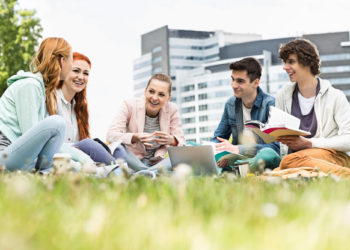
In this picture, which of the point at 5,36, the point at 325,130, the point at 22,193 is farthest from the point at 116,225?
the point at 5,36

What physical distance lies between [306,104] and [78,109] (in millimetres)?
2700

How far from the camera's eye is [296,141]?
17.3ft

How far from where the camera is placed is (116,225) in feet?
4.49

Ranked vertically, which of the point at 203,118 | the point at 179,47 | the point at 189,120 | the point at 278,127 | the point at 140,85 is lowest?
the point at 278,127

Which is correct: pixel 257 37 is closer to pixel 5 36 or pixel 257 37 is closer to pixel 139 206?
pixel 5 36

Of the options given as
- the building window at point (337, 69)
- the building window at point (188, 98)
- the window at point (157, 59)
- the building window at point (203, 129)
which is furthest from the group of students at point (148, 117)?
the window at point (157, 59)

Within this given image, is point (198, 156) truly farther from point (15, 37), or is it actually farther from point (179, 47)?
point (179, 47)

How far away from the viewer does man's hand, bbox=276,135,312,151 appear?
5.26 metres

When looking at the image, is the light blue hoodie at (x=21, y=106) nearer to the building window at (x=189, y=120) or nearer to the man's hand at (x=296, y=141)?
the man's hand at (x=296, y=141)

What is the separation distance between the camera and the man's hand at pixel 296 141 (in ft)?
17.3

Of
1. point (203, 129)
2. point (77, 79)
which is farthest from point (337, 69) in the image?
point (77, 79)

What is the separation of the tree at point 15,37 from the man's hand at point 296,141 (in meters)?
19.8

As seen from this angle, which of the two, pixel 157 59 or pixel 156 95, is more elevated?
pixel 157 59

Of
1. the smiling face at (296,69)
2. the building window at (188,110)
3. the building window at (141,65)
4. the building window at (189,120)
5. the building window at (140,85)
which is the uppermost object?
the building window at (141,65)
